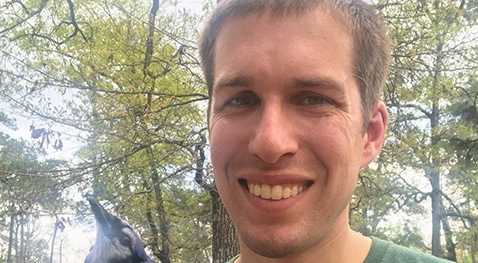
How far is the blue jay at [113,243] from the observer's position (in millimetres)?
700

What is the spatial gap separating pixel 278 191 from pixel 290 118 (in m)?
0.09

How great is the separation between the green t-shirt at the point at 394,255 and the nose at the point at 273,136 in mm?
229

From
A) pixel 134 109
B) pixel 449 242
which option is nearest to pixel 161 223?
pixel 134 109

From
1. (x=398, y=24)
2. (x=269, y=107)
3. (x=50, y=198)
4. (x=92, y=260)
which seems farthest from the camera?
(x=398, y=24)

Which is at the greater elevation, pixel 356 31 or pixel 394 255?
pixel 356 31

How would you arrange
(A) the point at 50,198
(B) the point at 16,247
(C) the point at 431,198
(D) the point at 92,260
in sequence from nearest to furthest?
(D) the point at 92,260, (A) the point at 50,198, (B) the point at 16,247, (C) the point at 431,198

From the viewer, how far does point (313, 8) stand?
0.62 meters

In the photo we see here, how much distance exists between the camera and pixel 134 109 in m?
2.76

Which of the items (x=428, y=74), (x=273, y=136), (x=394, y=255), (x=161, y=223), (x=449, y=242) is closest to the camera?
(x=273, y=136)

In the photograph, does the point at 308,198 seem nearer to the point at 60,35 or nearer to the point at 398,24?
the point at 398,24

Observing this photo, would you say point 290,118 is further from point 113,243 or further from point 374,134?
point 113,243

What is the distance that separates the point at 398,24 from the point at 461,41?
90cm

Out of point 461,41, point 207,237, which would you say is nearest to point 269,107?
point 207,237

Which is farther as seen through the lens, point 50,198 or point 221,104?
point 50,198
